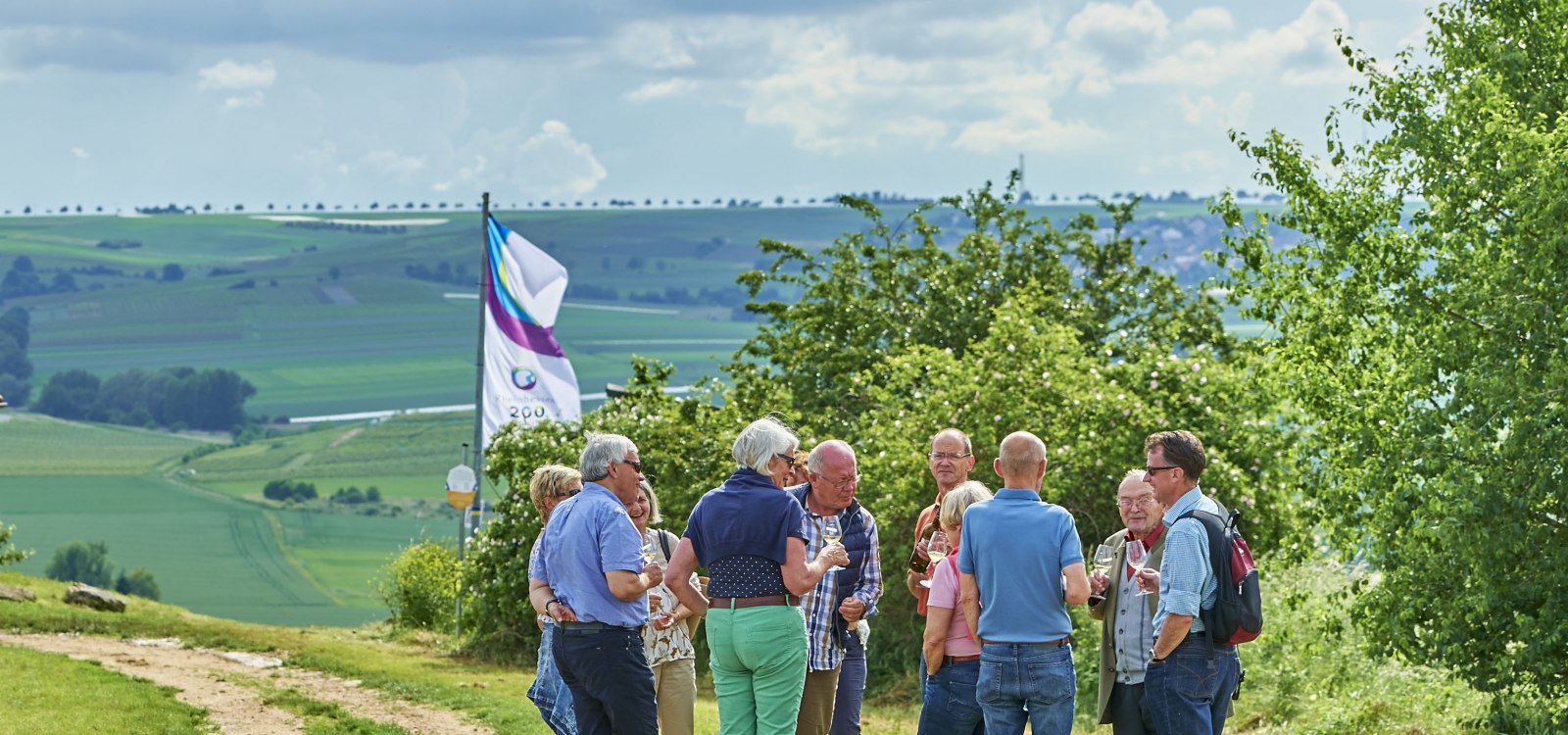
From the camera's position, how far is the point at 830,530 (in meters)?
8.10

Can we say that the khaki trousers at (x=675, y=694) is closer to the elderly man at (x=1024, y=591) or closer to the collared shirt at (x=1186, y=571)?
the elderly man at (x=1024, y=591)

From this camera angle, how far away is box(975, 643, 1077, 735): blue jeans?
23.7 ft

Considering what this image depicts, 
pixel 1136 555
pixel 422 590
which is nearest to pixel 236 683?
pixel 1136 555

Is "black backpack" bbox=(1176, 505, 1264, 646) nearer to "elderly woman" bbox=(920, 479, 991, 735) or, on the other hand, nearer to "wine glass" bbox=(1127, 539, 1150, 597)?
"wine glass" bbox=(1127, 539, 1150, 597)

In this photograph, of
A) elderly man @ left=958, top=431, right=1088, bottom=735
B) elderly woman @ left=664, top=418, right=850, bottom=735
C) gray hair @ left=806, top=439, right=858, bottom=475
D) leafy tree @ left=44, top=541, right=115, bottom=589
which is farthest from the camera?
leafy tree @ left=44, top=541, right=115, bottom=589

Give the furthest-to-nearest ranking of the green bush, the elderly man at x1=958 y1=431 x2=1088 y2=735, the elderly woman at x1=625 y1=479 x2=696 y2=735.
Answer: the green bush < the elderly woman at x1=625 y1=479 x2=696 y2=735 < the elderly man at x1=958 y1=431 x2=1088 y2=735

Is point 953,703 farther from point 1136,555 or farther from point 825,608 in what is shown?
point 1136,555

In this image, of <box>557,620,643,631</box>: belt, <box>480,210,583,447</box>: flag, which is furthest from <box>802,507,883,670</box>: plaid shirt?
<box>480,210,583,447</box>: flag

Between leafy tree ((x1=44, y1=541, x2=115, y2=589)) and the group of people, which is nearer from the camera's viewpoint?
the group of people

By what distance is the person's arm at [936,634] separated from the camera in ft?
25.4

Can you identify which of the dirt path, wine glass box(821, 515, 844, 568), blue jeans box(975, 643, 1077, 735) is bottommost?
the dirt path

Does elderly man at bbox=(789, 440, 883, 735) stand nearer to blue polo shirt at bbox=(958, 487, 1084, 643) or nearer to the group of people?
the group of people

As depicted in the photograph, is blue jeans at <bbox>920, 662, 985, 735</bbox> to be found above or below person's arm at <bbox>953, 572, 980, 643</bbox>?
below

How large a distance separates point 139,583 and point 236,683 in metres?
149
